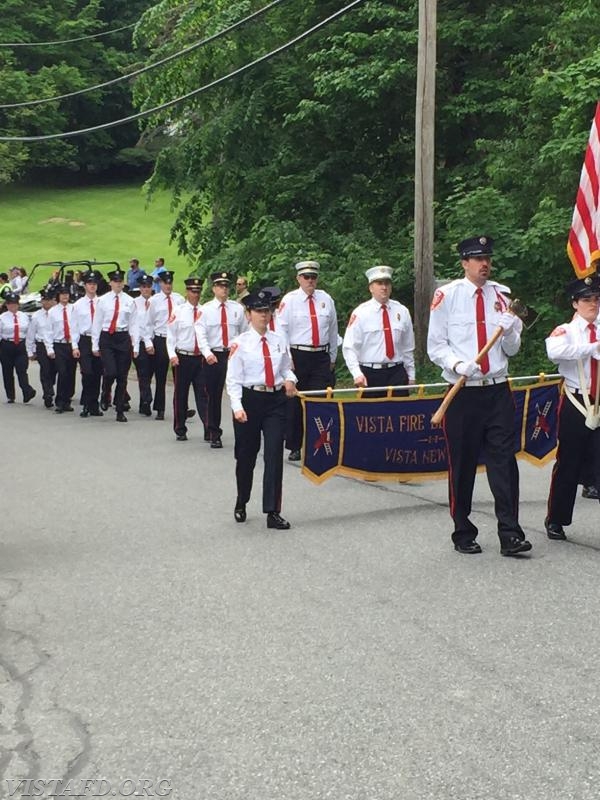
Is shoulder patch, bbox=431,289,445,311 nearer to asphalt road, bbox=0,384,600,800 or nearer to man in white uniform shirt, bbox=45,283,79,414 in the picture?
asphalt road, bbox=0,384,600,800

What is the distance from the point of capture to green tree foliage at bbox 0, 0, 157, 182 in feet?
234

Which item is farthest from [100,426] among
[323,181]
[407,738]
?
[407,738]

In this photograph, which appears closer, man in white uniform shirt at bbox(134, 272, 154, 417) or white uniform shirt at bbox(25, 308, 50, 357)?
man in white uniform shirt at bbox(134, 272, 154, 417)

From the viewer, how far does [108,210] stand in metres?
72.0

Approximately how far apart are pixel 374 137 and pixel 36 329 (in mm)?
7290

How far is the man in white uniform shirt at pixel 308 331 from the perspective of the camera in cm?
1296

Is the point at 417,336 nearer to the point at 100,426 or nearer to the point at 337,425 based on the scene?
→ the point at 100,426

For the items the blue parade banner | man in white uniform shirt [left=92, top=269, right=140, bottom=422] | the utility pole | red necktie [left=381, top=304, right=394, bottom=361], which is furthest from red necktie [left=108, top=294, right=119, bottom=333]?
the blue parade banner

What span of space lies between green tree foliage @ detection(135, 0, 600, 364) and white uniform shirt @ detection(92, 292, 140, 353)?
325 centimetres

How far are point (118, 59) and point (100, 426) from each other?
207 ft

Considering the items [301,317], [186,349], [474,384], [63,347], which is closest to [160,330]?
[186,349]

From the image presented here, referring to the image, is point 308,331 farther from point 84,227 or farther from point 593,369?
point 84,227

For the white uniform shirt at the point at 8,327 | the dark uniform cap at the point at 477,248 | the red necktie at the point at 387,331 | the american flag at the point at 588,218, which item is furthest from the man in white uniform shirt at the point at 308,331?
the white uniform shirt at the point at 8,327

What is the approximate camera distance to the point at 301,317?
12977 mm
